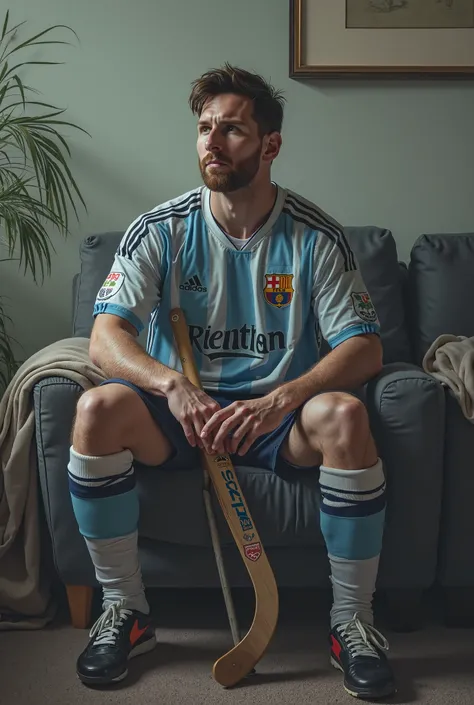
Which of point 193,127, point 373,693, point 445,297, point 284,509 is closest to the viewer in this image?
point 373,693

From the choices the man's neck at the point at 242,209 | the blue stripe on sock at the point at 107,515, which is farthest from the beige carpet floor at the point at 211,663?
the man's neck at the point at 242,209

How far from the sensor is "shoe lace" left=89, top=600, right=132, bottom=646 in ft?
→ 5.49

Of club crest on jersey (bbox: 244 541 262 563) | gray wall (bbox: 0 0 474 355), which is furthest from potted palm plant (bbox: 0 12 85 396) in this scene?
club crest on jersey (bbox: 244 541 262 563)

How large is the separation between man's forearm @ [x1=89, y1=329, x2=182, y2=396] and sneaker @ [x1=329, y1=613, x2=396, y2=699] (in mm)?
599

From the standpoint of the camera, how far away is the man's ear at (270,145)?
198 cm

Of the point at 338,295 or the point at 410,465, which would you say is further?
the point at 338,295

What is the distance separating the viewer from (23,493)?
1864mm

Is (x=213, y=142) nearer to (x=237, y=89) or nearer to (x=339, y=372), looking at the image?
(x=237, y=89)

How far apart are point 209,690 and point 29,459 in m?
0.62

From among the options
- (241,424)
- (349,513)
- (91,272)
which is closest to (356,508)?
(349,513)

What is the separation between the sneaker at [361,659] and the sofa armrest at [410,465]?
18 centimetres

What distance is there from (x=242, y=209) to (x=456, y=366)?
1.96 ft

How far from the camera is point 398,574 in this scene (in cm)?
183

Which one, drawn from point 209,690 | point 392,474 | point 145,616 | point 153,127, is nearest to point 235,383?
point 392,474
